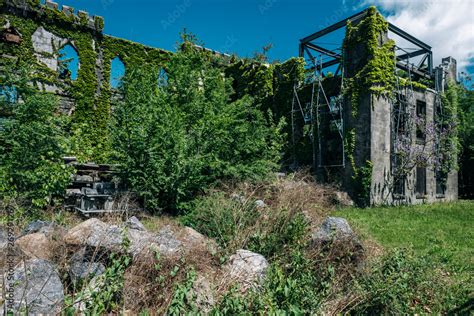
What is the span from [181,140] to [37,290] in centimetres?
655

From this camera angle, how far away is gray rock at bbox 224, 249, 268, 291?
4438 millimetres

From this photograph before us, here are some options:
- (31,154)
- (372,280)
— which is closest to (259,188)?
(372,280)

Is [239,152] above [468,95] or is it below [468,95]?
below

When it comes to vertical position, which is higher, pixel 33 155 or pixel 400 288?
pixel 33 155

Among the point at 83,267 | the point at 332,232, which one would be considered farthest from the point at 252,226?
the point at 83,267

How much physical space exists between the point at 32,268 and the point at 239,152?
8.46 m

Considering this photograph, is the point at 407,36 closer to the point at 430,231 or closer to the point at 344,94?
the point at 344,94

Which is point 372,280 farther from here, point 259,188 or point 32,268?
point 259,188

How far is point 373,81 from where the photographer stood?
14.0 m

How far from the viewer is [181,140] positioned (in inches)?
393

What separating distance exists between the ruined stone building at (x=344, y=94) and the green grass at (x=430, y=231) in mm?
2380

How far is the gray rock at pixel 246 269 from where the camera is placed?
175 inches

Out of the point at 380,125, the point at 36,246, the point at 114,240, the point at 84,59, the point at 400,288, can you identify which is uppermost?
the point at 84,59

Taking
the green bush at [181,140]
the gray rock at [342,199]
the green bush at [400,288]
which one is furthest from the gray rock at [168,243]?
the gray rock at [342,199]
